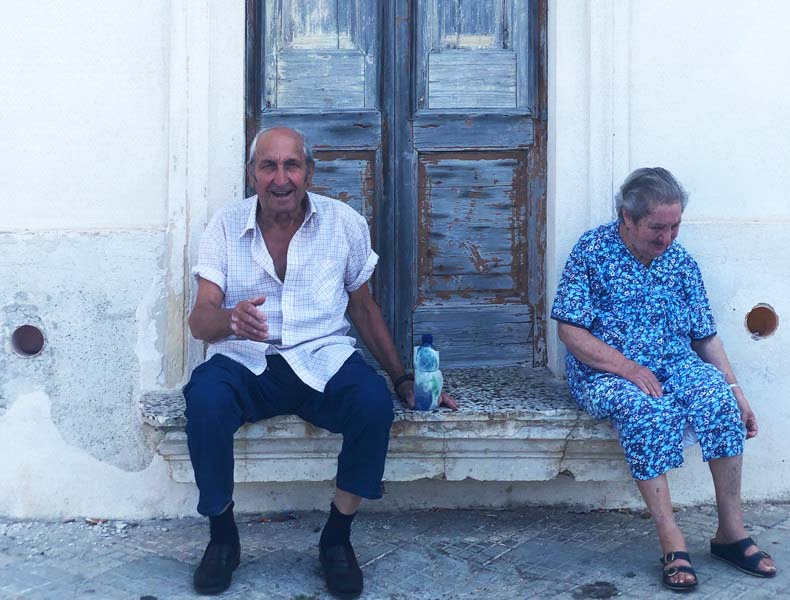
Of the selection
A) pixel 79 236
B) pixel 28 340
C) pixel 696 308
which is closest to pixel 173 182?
pixel 79 236

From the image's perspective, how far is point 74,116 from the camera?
3707 mm

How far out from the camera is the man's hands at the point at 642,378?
327cm

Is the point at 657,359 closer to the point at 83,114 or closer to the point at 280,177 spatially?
the point at 280,177

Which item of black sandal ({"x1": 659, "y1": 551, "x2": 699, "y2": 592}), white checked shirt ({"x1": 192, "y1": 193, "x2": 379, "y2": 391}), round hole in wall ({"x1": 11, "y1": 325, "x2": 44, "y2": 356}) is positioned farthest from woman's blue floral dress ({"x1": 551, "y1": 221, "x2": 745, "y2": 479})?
round hole in wall ({"x1": 11, "y1": 325, "x2": 44, "y2": 356})

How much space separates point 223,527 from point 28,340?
117cm

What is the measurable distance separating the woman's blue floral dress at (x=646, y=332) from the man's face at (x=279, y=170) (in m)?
1.00

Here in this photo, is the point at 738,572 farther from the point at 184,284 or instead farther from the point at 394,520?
the point at 184,284

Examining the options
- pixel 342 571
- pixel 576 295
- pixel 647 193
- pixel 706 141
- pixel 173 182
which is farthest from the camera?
pixel 706 141

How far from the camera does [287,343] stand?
3352 mm

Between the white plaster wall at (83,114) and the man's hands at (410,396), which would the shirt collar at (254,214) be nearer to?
the white plaster wall at (83,114)

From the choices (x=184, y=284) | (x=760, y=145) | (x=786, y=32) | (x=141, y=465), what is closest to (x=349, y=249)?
(x=184, y=284)

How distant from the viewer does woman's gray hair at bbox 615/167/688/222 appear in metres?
3.31

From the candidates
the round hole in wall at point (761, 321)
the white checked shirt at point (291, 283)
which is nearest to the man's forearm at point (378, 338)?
the white checked shirt at point (291, 283)

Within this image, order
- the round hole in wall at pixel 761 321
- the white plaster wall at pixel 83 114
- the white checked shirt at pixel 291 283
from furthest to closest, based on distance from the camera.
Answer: the round hole in wall at pixel 761 321 → the white plaster wall at pixel 83 114 → the white checked shirt at pixel 291 283
